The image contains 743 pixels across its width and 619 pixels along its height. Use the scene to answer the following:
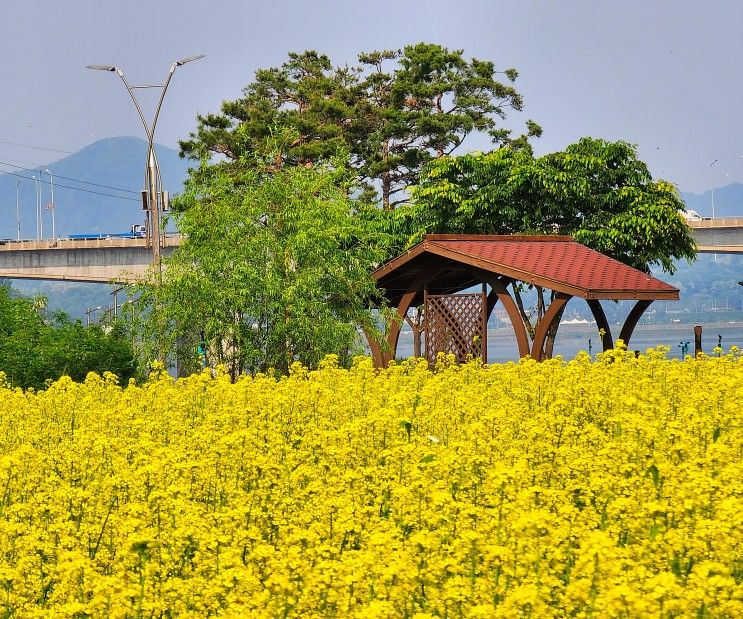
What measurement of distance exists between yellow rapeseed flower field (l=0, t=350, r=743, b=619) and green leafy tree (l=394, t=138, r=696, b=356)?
80.5 ft

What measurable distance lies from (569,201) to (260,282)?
18.8m

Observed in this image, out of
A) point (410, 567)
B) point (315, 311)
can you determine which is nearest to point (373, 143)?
point (315, 311)

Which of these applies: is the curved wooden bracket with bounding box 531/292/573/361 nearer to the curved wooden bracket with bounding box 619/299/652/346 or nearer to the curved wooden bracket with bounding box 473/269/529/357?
the curved wooden bracket with bounding box 473/269/529/357

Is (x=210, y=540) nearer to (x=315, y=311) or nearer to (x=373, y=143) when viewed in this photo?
(x=315, y=311)

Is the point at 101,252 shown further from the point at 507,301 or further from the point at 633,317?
the point at 507,301

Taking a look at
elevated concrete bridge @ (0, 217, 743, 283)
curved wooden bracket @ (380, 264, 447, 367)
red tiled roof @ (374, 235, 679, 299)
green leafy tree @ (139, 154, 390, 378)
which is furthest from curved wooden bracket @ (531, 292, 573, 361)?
elevated concrete bridge @ (0, 217, 743, 283)

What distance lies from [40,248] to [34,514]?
2909 inches

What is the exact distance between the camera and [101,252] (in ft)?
255

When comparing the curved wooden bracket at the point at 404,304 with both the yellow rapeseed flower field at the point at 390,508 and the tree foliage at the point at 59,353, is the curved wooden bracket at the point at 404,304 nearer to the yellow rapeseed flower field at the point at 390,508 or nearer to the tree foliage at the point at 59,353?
the tree foliage at the point at 59,353

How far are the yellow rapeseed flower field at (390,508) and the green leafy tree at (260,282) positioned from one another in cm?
787

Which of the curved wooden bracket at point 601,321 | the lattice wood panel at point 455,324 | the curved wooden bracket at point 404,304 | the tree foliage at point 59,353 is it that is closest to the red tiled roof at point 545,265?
the curved wooden bracket at point 404,304

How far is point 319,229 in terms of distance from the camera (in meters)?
22.9

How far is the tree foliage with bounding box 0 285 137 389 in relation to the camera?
87.5ft

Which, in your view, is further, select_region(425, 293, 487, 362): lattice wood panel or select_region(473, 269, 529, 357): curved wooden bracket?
select_region(425, 293, 487, 362): lattice wood panel
